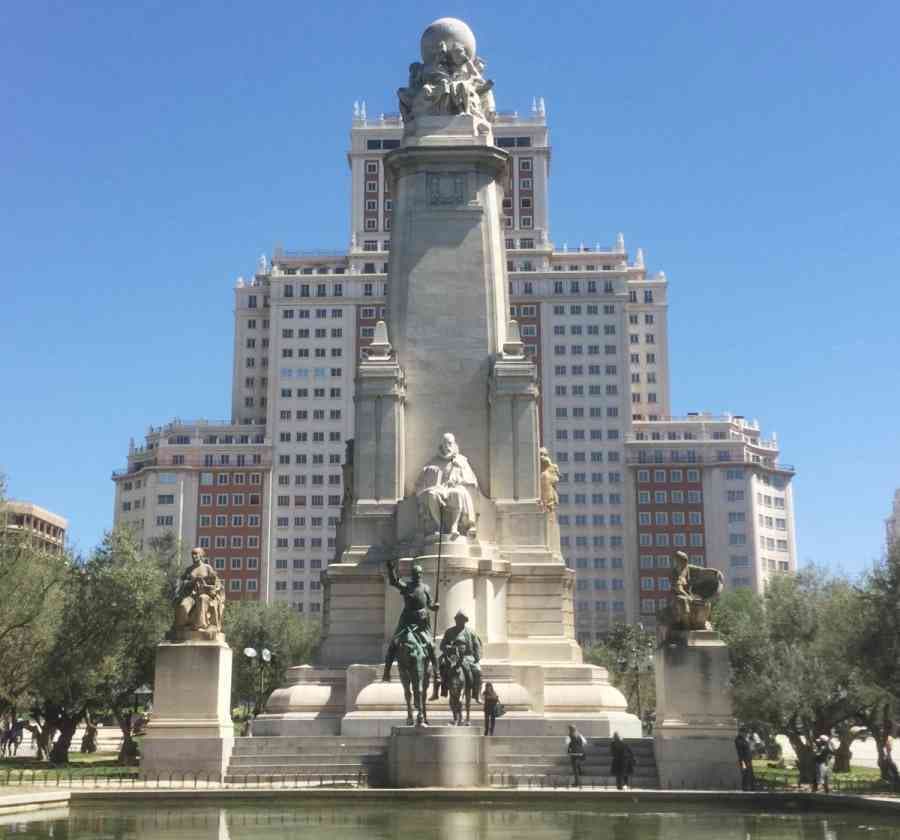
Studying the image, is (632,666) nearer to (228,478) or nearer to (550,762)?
(228,478)

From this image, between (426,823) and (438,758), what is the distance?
16.8 feet

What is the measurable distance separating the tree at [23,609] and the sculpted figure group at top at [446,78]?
58.5 ft

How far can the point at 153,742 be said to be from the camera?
2834 cm

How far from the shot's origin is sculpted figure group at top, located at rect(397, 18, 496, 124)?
1543 inches

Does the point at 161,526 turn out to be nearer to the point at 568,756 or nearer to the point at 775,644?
the point at 775,644

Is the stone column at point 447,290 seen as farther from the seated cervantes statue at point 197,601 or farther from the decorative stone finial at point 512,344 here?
the seated cervantes statue at point 197,601

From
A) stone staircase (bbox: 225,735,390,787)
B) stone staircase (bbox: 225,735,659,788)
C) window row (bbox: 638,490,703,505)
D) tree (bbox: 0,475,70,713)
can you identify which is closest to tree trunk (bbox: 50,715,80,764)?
tree (bbox: 0,475,70,713)

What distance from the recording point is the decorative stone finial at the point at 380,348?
36.8 meters

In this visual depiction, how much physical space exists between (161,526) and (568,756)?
114279 millimetres

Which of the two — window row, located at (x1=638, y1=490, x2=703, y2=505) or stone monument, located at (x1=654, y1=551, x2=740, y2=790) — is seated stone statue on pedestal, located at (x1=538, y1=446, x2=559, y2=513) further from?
window row, located at (x1=638, y1=490, x2=703, y2=505)

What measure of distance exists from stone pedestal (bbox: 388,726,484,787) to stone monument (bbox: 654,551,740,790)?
19.0 feet

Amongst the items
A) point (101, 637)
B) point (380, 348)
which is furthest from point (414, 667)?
point (101, 637)

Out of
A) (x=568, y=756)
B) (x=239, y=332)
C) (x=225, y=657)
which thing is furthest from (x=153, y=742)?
(x=239, y=332)

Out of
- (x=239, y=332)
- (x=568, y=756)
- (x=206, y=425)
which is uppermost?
(x=239, y=332)
